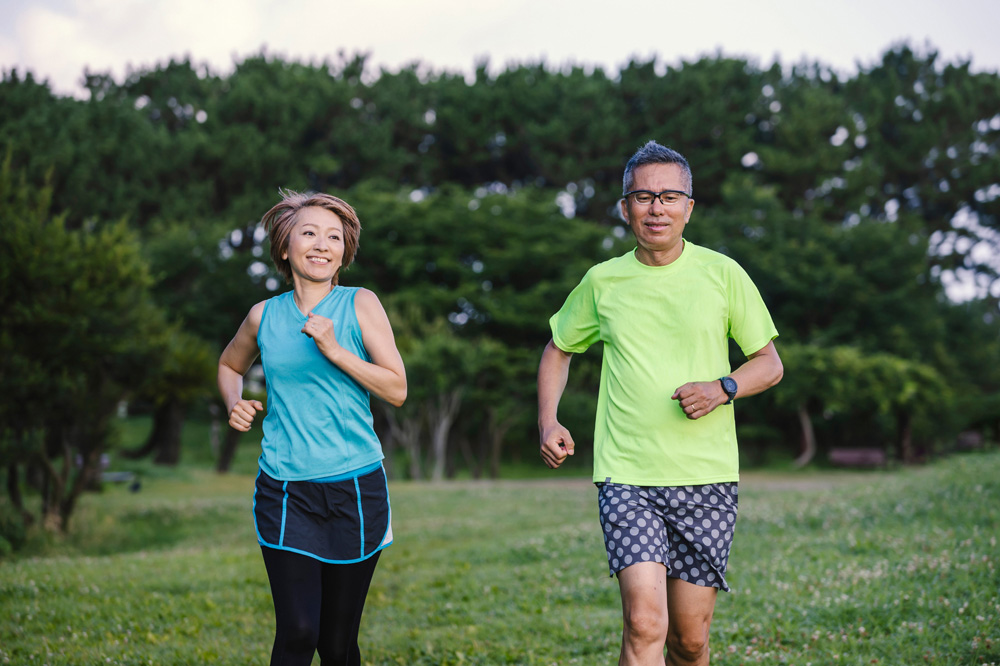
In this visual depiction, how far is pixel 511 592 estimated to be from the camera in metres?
7.63

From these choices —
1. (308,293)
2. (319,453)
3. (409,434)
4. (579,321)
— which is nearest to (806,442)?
(409,434)

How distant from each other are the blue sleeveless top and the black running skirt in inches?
2.2

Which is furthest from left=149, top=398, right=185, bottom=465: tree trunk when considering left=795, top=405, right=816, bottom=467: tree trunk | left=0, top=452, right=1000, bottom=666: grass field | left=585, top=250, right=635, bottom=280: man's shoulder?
left=585, top=250, right=635, bottom=280: man's shoulder

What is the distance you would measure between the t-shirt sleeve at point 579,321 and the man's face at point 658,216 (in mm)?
279

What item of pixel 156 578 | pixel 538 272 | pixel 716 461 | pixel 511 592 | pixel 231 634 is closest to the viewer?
pixel 716 461

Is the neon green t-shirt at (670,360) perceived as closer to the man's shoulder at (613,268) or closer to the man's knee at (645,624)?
the man's shoulder at (613,268)

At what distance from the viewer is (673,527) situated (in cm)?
352

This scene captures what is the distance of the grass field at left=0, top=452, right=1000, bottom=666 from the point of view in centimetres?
521

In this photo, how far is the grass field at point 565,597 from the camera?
5207 millimetres

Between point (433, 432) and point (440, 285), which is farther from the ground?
point (440, 285)

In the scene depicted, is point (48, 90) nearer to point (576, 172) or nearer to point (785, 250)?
point (576, 172)

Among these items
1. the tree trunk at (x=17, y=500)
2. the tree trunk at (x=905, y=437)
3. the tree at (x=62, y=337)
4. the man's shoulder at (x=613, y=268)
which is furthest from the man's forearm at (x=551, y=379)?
the tree trunk at (x=905, y=437)

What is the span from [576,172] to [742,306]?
3227 centimetres

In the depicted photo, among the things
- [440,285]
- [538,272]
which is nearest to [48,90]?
[440,285]
